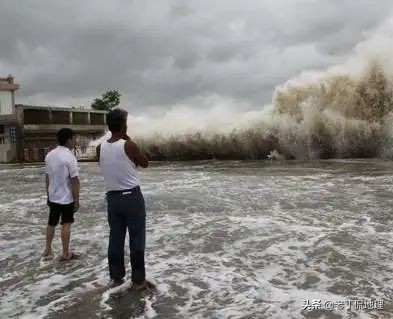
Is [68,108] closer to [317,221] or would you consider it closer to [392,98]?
[392,98]

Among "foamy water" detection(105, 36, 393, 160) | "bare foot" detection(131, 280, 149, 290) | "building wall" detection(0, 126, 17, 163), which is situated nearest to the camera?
"bare foot" detection(131, 280, 149, 290)

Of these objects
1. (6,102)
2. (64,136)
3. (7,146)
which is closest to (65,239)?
(64,136)

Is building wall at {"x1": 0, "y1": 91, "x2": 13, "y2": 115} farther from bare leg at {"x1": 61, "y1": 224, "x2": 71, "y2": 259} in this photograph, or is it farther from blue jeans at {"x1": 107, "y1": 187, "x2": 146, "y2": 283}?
blue jeans at {"x1": 107, "y1": 187, "x2": 146, "y2": 283}

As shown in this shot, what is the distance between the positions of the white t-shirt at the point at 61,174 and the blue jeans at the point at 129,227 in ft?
Result: 3.75

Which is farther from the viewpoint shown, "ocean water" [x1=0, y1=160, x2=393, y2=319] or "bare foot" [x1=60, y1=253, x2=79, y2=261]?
"bare foot" [x1=60, y1=253, x2=79, y2=261]

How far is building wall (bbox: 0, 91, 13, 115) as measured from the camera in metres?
42.5

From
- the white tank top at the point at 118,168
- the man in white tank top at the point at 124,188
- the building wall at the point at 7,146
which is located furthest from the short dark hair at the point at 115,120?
the building wall at the point at 7,146

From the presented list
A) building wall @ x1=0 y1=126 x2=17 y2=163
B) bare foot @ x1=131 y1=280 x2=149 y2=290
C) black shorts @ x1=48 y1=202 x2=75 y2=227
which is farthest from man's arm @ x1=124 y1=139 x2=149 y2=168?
building wall @ x1=0 y1=126 x2=17 y2=163

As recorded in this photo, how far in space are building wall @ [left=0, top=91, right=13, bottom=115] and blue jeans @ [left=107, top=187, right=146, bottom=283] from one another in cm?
4091

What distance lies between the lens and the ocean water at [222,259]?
160 inches

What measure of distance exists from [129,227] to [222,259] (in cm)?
130

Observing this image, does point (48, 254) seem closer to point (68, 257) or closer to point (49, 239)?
point (49, 239)

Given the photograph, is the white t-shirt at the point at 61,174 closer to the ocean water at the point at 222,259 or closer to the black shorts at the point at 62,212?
the black shorts at the point at 62,212

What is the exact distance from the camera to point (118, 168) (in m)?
4.52
